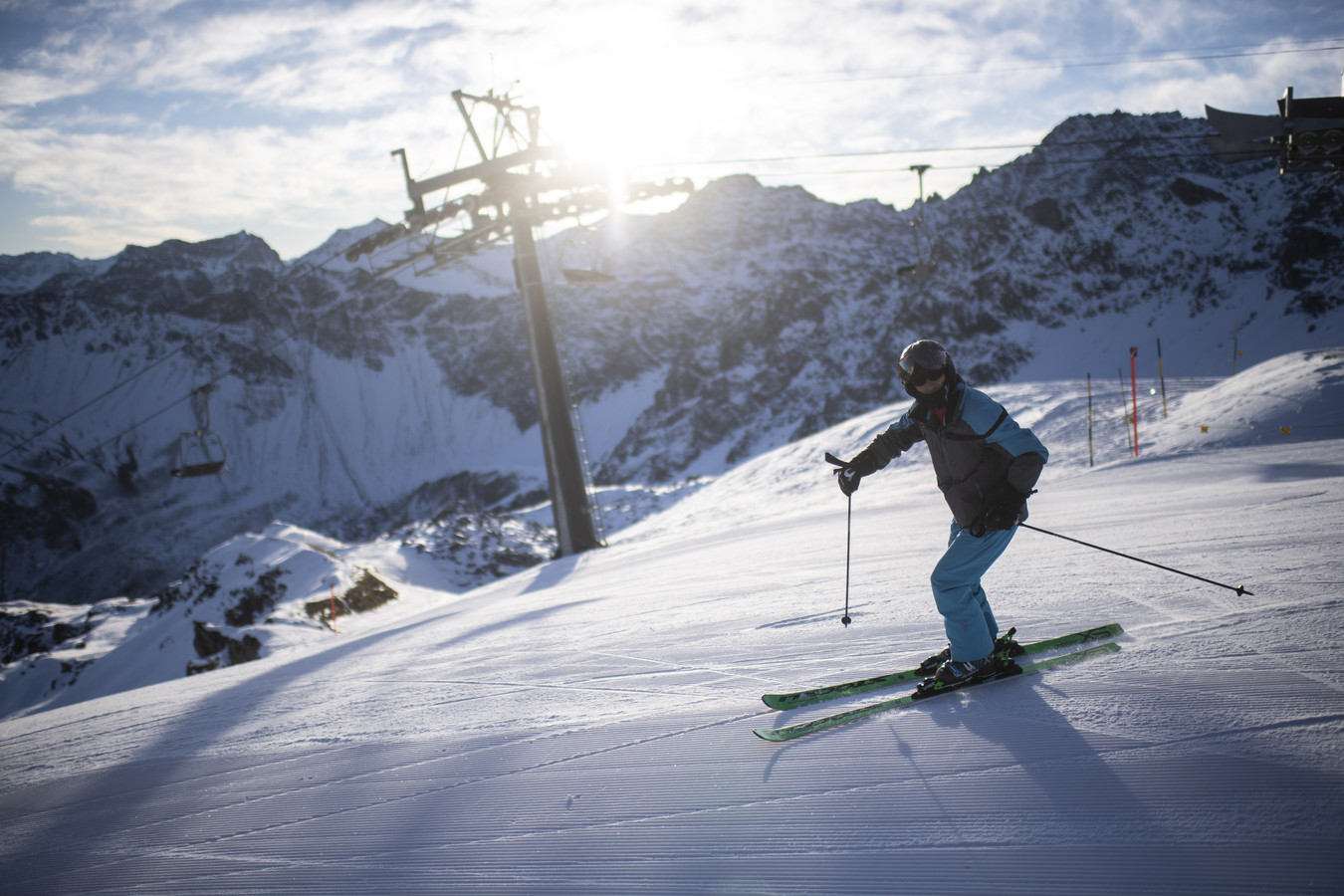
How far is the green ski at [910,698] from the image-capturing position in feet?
11.0

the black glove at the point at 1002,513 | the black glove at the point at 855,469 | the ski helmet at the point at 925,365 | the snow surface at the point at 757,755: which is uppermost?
the ski helmet at the point at 925,365

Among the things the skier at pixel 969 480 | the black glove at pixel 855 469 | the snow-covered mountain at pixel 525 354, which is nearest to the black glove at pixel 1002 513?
the skier at pixel 969 480

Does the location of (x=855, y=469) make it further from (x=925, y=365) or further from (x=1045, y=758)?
(x=1045, y=758)

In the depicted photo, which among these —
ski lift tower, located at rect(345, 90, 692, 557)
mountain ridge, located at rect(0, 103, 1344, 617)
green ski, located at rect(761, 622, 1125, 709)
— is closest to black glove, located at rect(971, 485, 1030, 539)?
green ski, located at rect(761, 622, 1125, 709)

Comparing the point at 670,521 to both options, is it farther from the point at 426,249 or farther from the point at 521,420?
the point at 521,420

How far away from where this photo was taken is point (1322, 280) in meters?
59.9

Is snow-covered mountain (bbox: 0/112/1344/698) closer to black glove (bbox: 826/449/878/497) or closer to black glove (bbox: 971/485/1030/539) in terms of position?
black glove (bbox: 826/449/878/497)

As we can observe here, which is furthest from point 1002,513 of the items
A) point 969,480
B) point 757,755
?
point 757,755

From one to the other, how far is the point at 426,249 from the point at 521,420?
225 ft

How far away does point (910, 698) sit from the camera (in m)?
3.57

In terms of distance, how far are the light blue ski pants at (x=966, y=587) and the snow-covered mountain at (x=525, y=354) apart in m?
50.5

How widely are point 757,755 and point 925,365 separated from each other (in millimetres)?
2091

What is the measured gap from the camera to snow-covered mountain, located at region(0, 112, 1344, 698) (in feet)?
206

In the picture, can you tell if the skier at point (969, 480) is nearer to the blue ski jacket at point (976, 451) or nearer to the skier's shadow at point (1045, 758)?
the blue ski jacket at point (976, 451)
